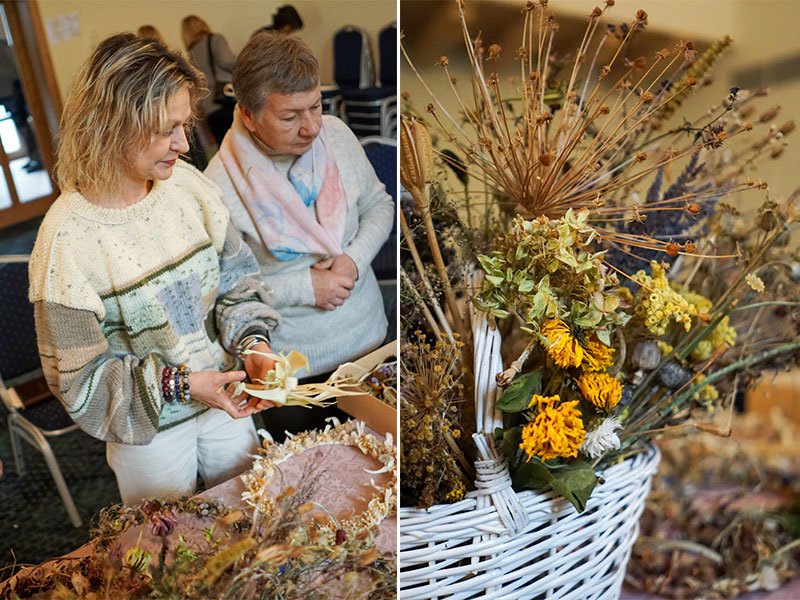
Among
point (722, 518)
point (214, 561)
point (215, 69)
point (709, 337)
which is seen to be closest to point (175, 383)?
point (214, 561)

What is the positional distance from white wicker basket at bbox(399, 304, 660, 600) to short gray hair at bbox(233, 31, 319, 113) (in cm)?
32

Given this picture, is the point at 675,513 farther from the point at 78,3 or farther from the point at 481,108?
the point at 78,3

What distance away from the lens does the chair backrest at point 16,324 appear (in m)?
0.69

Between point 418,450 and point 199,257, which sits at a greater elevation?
point 199,257

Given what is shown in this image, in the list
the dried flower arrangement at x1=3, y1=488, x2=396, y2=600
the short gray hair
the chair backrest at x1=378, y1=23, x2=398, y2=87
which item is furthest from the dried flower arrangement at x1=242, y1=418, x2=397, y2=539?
the chair backrest at x1=378, y1=23, x2=398, y2=87

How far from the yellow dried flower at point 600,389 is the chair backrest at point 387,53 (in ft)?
1.45

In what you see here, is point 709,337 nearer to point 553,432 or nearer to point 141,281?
point 553,432

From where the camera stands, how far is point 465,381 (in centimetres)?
89

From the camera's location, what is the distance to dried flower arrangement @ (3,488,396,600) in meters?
0.63

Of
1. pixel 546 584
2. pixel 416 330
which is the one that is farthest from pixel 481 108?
pixel 546 584

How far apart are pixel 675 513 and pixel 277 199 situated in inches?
40.8

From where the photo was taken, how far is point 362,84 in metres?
0.90

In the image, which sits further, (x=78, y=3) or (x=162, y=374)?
(x=78, y=3)

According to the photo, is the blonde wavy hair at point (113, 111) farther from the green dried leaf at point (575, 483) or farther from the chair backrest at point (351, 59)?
the green dried leaf at point (575, 483)
